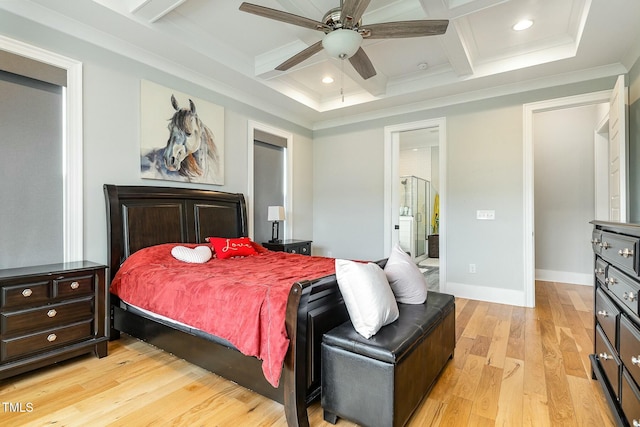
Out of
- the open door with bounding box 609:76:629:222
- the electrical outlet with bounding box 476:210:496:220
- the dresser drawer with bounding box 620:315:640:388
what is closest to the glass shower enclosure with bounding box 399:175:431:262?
the electrical outlet with bounding box 476:210:496:220

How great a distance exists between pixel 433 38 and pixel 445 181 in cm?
186

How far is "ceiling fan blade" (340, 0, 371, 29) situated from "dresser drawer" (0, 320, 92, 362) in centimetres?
284

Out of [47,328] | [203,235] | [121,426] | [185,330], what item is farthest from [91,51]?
[121,426]

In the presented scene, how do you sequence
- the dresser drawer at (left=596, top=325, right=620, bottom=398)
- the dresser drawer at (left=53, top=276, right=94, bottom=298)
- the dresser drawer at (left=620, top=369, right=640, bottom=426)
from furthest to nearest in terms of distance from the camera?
the dresser drawer at (left=53, top=276, right=94, bottom=298) → the dresser drawer at (left=596, top=325, right=620, bottom=398) → the dresser drawer at (left=620, top=369, right=640, bottom=426)

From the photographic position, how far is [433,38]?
3.25m

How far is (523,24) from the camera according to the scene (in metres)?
2.99

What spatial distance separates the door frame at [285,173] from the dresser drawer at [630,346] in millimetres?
3694

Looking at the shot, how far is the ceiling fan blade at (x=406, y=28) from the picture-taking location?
7.00 feet

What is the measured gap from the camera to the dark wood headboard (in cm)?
289

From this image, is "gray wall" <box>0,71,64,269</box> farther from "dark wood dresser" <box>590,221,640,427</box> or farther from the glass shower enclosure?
the glass shower enclosure

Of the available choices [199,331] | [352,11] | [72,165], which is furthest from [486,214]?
[72,165]

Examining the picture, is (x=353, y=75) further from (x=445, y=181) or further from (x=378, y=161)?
(x=445, y=181)

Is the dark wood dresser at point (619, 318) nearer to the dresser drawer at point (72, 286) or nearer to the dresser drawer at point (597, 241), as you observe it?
the dresser drawer at point (597, 241)

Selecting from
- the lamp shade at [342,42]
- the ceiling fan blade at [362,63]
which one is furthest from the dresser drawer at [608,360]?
the ceiling fan blade at [362,63]
